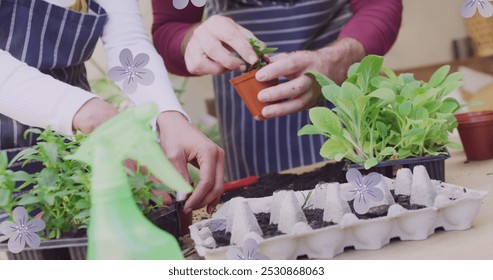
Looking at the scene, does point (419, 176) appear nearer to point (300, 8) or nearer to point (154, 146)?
point (154, 146)

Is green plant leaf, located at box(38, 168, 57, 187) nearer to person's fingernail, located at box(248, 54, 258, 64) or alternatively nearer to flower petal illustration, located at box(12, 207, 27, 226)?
flower petal illustration, located at box(12, 207, 27, 226)

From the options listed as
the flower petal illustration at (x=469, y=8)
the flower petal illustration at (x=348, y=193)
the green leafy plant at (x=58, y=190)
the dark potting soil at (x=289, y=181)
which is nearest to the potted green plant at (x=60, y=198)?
the green leafy plant at (x=58, y=190)

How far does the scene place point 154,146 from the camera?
560 millimetres

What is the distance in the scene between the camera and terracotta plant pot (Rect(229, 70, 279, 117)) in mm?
1087

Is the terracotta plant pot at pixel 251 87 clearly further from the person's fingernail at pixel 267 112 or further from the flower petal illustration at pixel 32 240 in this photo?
the flower petal illustration at pixel 32 240

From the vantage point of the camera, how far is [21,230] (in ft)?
2.41

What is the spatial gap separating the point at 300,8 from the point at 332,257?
3.10ft

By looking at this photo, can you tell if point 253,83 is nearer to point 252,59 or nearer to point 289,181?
point 252,59

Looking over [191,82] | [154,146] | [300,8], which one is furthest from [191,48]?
[191,82]

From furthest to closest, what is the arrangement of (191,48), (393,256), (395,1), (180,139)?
1. (395,1)
2. (191,48)
3. (180,139)
4. (393,256)

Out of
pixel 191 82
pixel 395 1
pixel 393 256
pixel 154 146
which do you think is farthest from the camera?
pixel 191 82

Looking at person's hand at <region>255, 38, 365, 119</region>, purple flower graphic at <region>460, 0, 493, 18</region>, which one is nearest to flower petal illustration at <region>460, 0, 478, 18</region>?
purple flower graphic at <region>460, 0, 493, 18</region>

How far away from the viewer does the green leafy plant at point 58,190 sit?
736 mm

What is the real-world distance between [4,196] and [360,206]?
44 centimetres
